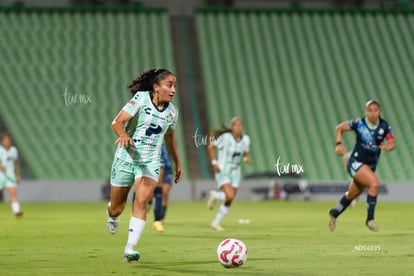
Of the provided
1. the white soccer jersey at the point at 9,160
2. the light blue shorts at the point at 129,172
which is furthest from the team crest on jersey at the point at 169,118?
the white soccer jersey at the point at 9,160

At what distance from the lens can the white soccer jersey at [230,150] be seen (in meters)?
19.3

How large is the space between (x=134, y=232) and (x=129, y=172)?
0.89m

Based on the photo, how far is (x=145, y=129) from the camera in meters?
11.3

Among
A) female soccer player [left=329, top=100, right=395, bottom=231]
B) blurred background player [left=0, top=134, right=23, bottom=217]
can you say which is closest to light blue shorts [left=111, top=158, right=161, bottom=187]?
female soccer player [left=329, top=100, right=395, bottom=231]

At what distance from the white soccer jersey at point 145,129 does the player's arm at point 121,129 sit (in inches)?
6.5

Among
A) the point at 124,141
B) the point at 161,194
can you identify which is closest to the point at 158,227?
the point at 161,194

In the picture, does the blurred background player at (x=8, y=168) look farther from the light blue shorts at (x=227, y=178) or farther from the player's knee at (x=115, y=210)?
the player's knee at (x=115, y=210)

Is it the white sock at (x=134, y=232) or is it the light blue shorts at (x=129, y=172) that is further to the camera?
the light blue shorts at (x=129, y=172)

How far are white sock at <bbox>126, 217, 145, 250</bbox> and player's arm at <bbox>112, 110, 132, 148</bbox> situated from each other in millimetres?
969

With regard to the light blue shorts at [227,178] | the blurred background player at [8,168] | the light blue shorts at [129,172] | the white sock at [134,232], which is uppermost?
the blurred background player at [8,168]

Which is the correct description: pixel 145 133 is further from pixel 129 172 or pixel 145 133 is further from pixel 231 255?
pixel 231 255

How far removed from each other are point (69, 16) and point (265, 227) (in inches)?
1096

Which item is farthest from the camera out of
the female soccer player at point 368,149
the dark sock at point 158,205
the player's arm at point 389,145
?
the dark sock at point 158,205

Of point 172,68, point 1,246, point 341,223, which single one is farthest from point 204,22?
point 1,246
